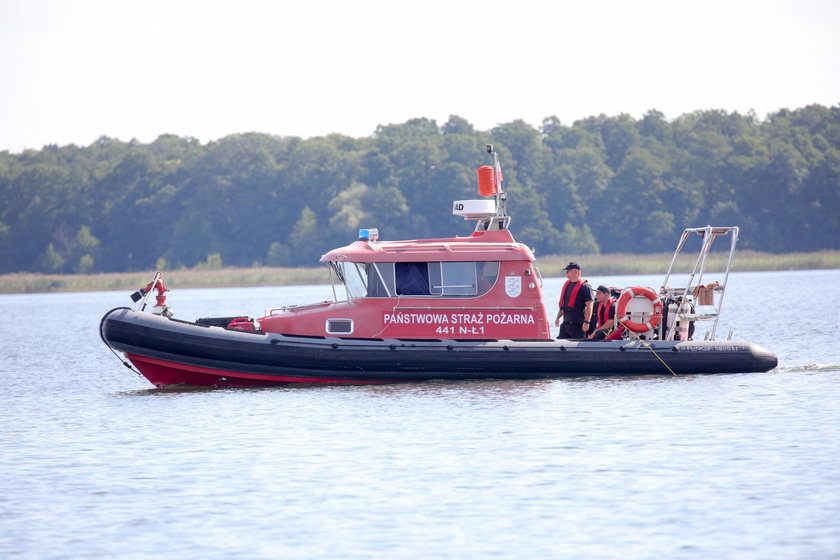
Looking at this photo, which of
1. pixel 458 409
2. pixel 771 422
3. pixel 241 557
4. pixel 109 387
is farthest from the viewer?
pixel 109 387

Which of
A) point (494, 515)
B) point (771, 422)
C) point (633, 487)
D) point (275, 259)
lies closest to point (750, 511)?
point (633, 487)

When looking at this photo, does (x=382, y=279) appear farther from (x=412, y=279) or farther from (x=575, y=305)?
(x=575, y=305)

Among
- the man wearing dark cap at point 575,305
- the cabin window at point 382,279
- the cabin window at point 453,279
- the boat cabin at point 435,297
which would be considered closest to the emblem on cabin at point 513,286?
the boat cabin at point 435,297

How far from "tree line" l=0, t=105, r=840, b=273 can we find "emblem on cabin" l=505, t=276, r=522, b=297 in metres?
55.9

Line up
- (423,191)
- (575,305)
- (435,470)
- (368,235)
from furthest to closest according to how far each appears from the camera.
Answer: (423,191)
(368,235)
(575,305)
(435,470)

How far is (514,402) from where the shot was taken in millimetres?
13234

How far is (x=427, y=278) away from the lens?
14727 millimetres

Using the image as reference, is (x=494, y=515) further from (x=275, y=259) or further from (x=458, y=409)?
(x=275, y=259)

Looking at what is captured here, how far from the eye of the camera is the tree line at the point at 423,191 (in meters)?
74.5

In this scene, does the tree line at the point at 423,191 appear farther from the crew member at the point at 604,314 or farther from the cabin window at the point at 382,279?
the cabin window at the point at 382,279

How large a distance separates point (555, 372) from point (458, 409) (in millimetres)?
2051

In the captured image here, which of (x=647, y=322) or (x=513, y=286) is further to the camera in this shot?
(x=647, y=322)

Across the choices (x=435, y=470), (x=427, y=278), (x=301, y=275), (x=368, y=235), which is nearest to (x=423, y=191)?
(x=301, y=275)

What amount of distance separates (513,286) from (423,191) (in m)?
62.7
